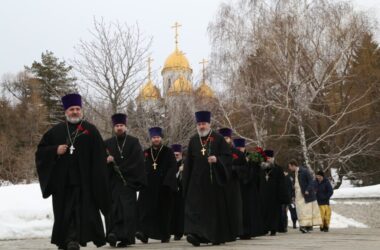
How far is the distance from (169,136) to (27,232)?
1353cm

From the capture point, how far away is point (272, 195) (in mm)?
14555

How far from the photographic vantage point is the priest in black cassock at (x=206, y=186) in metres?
10.1

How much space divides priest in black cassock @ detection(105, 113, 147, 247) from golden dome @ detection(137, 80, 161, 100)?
14423mm

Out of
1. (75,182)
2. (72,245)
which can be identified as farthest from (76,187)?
(72,245)

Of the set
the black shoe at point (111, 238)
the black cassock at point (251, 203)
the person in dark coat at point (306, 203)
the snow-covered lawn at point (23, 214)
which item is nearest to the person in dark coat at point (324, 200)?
the person in dark coat at point (306, 203)

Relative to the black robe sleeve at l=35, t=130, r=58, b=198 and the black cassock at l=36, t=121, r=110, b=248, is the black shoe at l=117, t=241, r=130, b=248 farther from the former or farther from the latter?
the black robe sleeve at l=35, t=130, r=58, b=198

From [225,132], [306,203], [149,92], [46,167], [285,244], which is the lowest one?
[285,244]

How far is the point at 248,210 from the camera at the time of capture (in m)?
13.0

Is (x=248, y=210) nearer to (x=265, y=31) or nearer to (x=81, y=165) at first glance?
(x=81, y=165)

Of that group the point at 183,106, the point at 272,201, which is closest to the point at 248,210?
the point at 272,201

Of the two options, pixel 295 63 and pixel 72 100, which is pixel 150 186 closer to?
pixel 72 100

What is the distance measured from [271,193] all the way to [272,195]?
0.06m

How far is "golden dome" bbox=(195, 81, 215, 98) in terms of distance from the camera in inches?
1249

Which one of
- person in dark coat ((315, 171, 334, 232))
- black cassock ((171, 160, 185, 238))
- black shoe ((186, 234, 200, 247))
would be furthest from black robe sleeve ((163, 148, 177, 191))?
person in dark coat ((315, 171, 334, 232))
